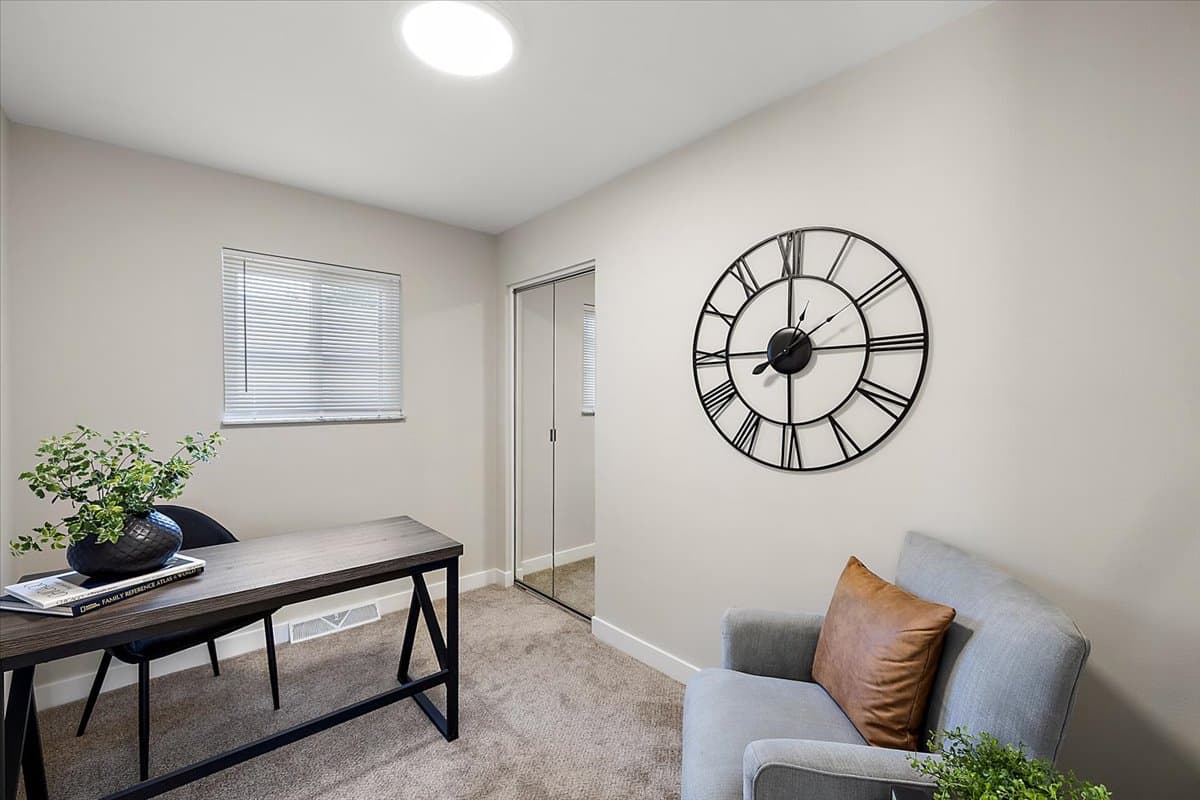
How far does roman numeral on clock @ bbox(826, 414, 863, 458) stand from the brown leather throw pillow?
0.52 m

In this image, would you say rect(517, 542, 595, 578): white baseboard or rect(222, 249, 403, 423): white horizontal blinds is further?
rect(517, 542, 595, 578): white baseboard

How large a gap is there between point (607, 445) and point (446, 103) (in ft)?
5.84

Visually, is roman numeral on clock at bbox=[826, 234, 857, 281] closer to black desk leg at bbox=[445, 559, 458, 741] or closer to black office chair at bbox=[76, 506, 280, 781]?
black desk leg at bbox=[445, 559, 458, 741]

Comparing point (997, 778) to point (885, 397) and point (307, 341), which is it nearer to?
point (885, 397)

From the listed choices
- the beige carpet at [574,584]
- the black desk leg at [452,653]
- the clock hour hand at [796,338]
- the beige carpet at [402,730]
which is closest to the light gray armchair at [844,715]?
the beige carpet at [402,730]

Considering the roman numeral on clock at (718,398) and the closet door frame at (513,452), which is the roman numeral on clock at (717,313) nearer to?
the roman numeral on clock at (718,398)

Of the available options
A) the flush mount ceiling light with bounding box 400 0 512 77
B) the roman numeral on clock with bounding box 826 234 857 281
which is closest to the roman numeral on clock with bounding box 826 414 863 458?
the roman numeral on clock with bounding box 826 234 857 281

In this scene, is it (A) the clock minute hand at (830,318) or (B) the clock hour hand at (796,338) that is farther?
(B) the clock hour hand at (796,338)

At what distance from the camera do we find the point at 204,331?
2.63 meters

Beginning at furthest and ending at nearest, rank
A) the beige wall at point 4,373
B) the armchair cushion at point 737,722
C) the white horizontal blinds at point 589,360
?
the white horizontal blinds at point 589,360 → the beige wall at point 4,373 → the armchair cushion at point 737,722

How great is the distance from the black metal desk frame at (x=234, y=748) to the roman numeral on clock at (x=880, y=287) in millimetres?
1813

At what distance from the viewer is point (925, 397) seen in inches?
67.0

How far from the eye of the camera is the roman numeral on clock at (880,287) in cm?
175

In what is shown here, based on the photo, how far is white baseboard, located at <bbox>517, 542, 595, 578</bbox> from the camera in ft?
11.0
